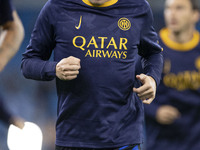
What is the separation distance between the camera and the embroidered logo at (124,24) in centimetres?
276

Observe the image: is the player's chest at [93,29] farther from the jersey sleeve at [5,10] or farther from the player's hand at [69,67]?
the jersey sleeve at [5,10]

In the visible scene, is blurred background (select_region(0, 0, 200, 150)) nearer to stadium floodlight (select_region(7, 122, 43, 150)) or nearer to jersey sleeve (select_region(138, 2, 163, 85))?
stadium floodlight (select_region(7, 122, 43, 150))

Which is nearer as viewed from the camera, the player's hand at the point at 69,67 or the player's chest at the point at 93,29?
the player's hand at the point at 69,67

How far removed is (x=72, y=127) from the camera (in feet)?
8.85

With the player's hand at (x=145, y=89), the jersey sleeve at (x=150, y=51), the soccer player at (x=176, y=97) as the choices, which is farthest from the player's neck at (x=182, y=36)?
the player's hand at (x=145, y=89)

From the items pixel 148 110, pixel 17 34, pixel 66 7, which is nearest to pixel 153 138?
pixel 148 110

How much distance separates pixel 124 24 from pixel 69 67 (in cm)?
50

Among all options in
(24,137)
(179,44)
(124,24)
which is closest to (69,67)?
(124,24)

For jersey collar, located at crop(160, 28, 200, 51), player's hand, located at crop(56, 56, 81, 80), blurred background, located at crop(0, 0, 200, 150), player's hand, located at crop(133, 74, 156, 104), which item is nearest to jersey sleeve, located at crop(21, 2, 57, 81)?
player's hand, located at crop(56, 56, 81, 80)

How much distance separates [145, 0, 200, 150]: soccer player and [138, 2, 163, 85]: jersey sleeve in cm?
155

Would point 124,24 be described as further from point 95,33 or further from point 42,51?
point 42,51

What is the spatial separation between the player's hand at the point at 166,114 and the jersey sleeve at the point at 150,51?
5.00 ft

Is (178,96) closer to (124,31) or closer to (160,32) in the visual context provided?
(160,32)

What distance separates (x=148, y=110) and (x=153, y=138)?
1.00 feet
